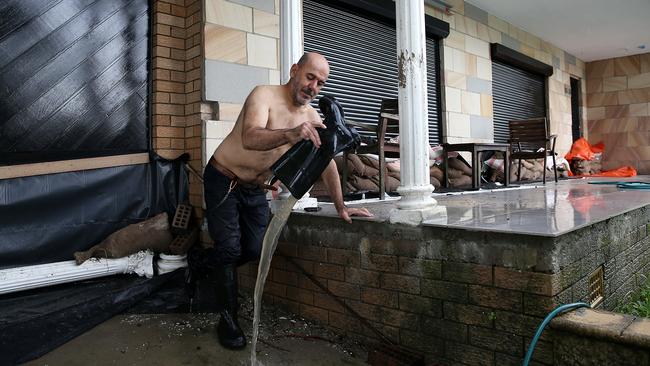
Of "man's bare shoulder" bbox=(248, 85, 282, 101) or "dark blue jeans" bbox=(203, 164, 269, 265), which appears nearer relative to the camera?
"man's bare shoulder" bbox=(248, 85, 282, 101)

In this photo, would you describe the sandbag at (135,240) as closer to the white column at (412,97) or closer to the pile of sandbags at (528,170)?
the white column at (412,97)

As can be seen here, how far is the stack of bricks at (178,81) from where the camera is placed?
3.78 metres

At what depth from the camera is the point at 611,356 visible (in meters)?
1.75

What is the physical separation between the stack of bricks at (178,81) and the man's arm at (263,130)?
144cm

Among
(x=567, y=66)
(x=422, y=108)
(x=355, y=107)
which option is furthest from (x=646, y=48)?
(x=422, y=108)

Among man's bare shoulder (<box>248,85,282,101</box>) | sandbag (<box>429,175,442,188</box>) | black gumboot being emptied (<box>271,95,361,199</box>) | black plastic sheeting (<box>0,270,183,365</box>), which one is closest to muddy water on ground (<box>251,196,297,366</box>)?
black gumboot being emptied (<box>271,95,361,199</box>)

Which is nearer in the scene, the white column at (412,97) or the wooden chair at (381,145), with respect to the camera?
the white column at (412,97)

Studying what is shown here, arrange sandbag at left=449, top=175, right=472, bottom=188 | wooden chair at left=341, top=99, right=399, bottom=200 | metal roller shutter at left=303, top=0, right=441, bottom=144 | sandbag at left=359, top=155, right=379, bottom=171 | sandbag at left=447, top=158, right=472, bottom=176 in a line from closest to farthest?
wooden chair at left=341, top=99, right=399, bottom=200
sandbag at left=359, top=155, right=379, bottom=171
metal roller shutter at left=303, top=0, right=441, bottom=144
sandbag at left=449, top=175, right=472, bottom=188
sandbag at left=447, top=158, right=472, bottom=176

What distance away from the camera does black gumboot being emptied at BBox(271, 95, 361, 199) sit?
218 centimetres

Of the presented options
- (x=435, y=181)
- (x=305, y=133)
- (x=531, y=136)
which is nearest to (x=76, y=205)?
(x=305, y=133)

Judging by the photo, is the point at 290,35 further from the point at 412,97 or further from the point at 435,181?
the point at 435,181

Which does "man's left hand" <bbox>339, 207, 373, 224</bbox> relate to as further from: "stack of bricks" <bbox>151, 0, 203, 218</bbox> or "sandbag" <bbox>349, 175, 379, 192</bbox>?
"sandbag" <bbox>349, 175, 379, 192</bbox>

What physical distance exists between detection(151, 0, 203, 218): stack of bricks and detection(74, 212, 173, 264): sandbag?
1.09 feet

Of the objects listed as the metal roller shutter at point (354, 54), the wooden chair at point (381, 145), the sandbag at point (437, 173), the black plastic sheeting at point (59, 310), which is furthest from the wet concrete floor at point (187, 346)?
the sandbag at point (437, 173)
